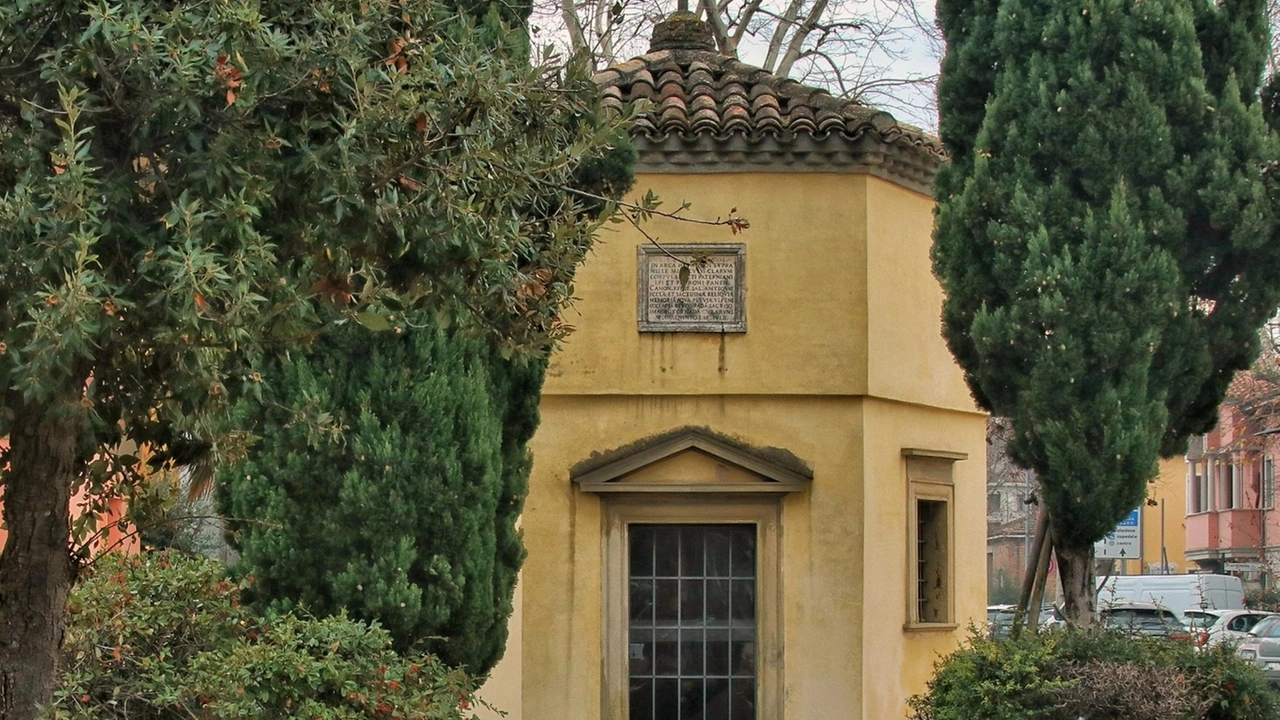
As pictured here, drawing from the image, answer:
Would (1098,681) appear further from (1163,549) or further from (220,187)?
(1163,549)

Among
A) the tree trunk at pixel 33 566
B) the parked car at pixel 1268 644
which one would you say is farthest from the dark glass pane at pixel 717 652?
the parked car at pixel 1268 644

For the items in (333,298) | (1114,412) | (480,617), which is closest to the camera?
(333,298)

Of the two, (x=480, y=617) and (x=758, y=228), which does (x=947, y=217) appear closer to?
(x=758, y=228)

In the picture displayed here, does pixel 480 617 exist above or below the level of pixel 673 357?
below

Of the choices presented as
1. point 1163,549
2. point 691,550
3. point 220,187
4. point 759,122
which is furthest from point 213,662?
point 1163,549

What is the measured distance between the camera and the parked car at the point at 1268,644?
24844 mm

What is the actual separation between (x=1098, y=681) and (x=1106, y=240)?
3279 mm

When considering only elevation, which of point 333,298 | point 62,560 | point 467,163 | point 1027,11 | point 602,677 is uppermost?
point 1027,11

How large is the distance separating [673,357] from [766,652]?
2.55 metres

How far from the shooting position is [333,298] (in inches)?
245

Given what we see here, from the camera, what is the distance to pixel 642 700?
46.4ft

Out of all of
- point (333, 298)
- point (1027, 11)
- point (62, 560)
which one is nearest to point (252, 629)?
point (62, 560)

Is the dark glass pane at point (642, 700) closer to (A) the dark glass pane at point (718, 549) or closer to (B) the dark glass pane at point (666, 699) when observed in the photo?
(B) the dark glass pane at point (666, 699)

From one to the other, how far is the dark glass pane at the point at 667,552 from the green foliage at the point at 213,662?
4.46 m
